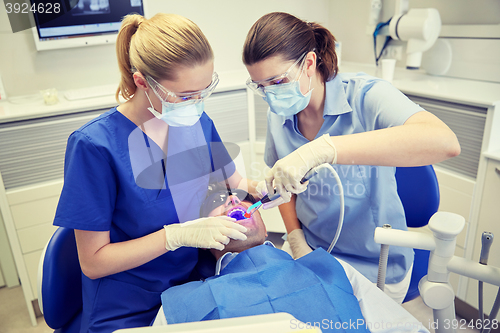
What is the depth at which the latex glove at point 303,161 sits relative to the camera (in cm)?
97

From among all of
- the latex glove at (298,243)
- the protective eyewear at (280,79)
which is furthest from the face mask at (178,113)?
the latex glove at (298,243)

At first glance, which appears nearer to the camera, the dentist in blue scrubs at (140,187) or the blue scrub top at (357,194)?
the dentist in blue scrubs at (140,187)

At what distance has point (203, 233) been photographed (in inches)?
42.0

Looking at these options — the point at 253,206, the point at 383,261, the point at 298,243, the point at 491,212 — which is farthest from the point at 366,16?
the point at 383,261

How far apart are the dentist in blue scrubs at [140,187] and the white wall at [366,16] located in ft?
5.83

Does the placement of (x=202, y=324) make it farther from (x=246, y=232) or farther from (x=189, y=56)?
(x=189, y=56)

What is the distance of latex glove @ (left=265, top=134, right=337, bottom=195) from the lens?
0.97m

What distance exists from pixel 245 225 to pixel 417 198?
618 mm

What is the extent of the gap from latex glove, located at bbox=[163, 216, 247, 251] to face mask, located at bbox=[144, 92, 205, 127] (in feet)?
1.03

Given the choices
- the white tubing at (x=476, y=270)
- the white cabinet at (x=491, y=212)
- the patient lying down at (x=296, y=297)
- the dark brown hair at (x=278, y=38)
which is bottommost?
the white cabinet at (x=491, y=212)

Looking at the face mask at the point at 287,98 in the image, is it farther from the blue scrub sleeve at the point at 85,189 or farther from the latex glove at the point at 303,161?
the blue scrub sleeve at the point at 85,189

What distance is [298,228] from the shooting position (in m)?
1.42

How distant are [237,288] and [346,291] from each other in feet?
0.90

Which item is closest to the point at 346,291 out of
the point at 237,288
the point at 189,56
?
the point at 237,288
